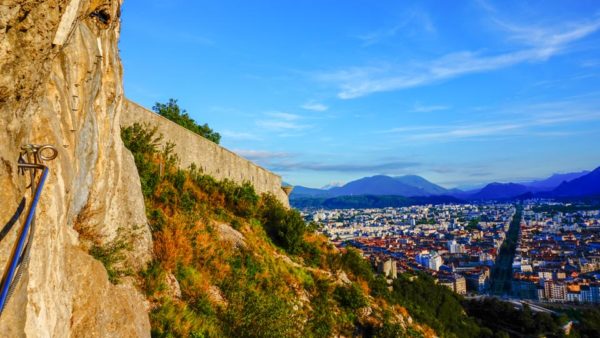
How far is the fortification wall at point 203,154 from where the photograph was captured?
11141mm

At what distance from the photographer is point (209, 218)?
39.1ft

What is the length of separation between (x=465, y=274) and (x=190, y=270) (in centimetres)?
7290

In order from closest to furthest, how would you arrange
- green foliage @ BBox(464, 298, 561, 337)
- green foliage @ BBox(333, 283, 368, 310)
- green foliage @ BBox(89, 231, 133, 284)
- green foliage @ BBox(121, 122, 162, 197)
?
green foliage @ BBox(89, 231, 133, 284), green foliage @ BBox(121, 122, 162, 197), green foliage @ BBox(333, 283, 368, 310), green foliage @ BBox(464, 298, 561, 337)

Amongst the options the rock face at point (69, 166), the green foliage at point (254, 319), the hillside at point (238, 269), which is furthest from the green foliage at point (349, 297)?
the rock face at point (69, 166)

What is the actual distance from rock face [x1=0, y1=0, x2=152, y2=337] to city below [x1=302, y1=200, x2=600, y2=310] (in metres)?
22.3

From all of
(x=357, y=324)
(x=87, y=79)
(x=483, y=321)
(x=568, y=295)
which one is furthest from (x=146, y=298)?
(x=568, y=295)

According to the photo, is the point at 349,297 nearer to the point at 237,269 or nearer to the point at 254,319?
the point at 237,269

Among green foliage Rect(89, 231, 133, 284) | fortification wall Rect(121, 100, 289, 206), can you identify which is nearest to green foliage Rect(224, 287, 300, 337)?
green foliage Rect(89, 231, 133, 284)

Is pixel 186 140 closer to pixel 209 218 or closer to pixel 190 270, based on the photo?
→ pixel 209 218

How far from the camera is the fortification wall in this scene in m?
11.1

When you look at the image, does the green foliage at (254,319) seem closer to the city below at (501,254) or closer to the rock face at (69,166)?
the rock face at (69,166)

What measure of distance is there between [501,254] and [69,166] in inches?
4222

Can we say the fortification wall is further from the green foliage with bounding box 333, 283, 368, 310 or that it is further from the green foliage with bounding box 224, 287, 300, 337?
the green foliage with bounding box 333, 283, 368, 310

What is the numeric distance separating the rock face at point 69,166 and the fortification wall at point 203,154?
312 cm
